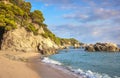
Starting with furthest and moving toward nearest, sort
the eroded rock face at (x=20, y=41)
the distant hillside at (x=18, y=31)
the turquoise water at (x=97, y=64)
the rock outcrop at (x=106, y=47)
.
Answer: the rock outcrop at (x=106, y=47), the distant hillside at (x=18, y=31), the eroded rock face at (x=20, y=41), the turquoise water at (x=97, y=64)

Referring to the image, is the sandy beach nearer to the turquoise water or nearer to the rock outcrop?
the turquoise water

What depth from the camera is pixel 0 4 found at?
203 ft

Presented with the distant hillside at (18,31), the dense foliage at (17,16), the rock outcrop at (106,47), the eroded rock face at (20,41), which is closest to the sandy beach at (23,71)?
the eroded rock face at (20,41)

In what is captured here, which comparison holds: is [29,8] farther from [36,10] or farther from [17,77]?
[17,77]

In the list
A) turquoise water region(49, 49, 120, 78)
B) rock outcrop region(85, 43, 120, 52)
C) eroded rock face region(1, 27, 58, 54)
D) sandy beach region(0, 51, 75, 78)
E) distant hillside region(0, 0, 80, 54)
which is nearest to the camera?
sandy beach region(0, 51, 75, 78)

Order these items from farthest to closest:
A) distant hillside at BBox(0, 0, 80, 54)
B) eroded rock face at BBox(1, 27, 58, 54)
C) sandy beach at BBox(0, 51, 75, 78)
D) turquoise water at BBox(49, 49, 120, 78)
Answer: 1. distant hillside at BBox(0, 0, 80, 54)
2. eroded rock face at BBox(1, 27, 58, 54)
3. turquoise water at BBox(49, 49, 120, 78)
4. sandy beach at BBox(0, 51, 75, 78)

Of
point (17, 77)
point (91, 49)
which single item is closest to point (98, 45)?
point (91, 49)

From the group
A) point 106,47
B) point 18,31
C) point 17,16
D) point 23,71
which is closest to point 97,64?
point 23,71

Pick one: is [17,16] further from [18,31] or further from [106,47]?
[106,47]

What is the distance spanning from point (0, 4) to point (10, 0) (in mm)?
14111

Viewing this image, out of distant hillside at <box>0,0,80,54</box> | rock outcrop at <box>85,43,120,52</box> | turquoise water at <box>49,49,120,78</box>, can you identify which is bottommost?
turquoise water at <box>49,49,120,78</box>

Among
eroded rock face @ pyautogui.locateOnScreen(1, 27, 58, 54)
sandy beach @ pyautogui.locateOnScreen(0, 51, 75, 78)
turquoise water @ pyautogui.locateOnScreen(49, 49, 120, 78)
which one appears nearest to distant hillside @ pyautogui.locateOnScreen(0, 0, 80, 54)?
eroded rock face @ pyautogui.locateOnScreen(1, 27, 58, 54)

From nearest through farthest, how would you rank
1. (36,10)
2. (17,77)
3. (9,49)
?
(17,77), (9,49), (36,10)

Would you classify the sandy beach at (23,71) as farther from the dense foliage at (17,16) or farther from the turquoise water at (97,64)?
the dense foliage at (17,16)
